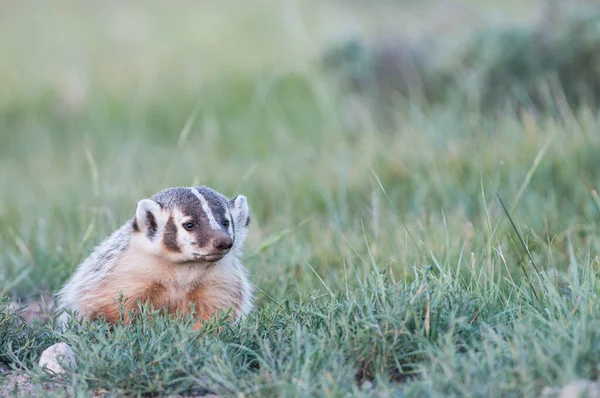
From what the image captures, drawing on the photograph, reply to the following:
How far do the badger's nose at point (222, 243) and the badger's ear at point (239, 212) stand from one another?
429 millimetres

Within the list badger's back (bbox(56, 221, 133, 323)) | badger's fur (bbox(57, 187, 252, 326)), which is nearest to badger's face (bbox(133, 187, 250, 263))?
badger's fur (bbox(57, 187, 252, 326))

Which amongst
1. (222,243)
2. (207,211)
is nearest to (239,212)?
(207,211)

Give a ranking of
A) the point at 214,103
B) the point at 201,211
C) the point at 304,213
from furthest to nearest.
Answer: the point at 214,103, the point at 304,213, the point at 201,211

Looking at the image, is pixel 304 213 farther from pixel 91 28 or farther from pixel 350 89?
pixel 91 28

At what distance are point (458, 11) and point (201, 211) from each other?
736cm

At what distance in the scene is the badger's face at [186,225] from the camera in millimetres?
3764

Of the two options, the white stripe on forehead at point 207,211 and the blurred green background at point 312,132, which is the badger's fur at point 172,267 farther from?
the blurred green background at point 312,132

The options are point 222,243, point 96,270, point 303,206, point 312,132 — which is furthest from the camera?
point 312,132

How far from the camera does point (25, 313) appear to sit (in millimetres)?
4535

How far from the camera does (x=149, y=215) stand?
13.0ft

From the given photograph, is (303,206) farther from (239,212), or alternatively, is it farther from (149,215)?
(149,215)

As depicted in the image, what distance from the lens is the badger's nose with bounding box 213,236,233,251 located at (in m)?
3.71

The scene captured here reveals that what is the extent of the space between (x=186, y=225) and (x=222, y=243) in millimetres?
230

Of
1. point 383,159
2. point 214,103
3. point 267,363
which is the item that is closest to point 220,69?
point 214,103
